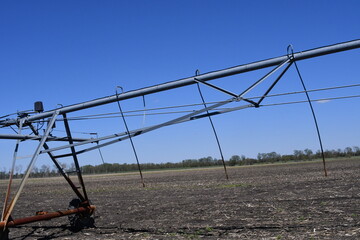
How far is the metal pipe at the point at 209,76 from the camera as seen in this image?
669cm

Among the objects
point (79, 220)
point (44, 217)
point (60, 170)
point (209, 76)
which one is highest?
point (209, 76)

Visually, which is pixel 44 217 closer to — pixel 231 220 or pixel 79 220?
pixel 79 220

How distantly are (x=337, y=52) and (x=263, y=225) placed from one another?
173 inches

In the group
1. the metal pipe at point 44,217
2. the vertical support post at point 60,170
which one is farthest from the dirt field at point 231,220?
the vertical support post at point 60,170

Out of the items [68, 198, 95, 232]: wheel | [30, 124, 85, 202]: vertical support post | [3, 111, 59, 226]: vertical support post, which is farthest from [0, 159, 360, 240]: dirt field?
[3, 111, 59, 226]: vertical support post

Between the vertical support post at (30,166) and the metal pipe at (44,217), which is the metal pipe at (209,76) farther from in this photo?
the metal pipe at (44,217)

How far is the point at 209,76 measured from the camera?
8.02 metres

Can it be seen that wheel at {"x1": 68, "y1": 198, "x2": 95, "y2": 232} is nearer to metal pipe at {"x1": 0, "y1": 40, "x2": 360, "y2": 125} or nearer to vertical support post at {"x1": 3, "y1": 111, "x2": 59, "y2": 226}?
vertical support post at {"x1": 3, "y1": 111, "x2": 59, "y2": 226}

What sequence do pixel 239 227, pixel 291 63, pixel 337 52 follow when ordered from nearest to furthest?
pixel 337 52
pixel 291 63
pixel 239 227

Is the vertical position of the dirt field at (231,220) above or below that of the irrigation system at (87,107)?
below

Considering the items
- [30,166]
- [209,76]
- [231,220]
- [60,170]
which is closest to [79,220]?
[60,170]

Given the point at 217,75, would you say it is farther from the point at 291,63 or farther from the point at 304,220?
the point at 304,220

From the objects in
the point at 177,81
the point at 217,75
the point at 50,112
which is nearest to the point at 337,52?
the point at 217,75

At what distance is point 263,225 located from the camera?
29.1 feet
